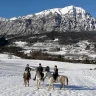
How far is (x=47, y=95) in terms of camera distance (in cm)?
2008

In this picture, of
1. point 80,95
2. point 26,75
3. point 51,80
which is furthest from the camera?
point 26,75

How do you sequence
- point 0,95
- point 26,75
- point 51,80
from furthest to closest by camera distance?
point 26,75
point 51,80
point 0,95

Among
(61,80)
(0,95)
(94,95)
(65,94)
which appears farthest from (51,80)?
(0,95)

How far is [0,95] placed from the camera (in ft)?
62.9

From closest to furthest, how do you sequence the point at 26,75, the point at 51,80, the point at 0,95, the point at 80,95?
the point at 0,95, the point at 80,95, the point at 51,80, the point at 26,75

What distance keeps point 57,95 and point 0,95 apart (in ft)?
14.2

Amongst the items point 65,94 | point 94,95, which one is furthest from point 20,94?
point 94,95

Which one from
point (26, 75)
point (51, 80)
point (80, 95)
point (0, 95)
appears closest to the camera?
point (0, 95)

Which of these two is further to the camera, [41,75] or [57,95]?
[41,75]

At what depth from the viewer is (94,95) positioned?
69.4 ft

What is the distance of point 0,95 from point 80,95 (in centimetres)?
622

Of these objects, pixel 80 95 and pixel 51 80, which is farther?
pixel 51 80

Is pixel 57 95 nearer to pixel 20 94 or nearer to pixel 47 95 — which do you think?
pixel 47 95

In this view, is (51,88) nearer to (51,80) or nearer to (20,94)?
(51,80)
